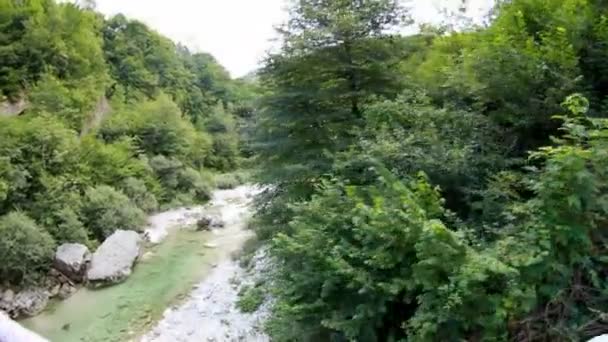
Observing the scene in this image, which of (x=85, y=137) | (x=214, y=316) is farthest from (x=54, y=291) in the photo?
(x=85, y=137)

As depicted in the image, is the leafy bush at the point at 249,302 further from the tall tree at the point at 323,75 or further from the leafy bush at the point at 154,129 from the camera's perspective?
the leafy bush at the point at 154,129

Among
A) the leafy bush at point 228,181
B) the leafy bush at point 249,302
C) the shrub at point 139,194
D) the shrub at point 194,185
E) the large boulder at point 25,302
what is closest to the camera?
the leafy bush at point 249,302

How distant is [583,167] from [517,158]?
1427 millimetres

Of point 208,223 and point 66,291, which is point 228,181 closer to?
point 208,223

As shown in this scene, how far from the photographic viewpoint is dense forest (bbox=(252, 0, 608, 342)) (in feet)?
→ 8.74

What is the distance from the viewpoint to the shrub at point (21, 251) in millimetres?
7516

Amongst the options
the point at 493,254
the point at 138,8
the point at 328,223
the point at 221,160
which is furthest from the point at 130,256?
the point at 138,8

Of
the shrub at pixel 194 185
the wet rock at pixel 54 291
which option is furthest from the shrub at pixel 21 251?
the shrub at pixel 194 185

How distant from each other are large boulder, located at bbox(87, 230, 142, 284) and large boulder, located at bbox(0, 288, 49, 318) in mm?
812

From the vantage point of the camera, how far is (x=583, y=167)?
2.57 m

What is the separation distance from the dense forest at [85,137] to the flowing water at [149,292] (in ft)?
3.30

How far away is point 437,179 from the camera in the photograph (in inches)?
159

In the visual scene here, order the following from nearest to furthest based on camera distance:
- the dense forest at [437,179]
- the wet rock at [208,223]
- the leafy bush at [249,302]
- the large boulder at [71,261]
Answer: the dense forest at [437,179], the leafy bush at [249,302], the large boulder at [71,261], the wet rock at [208,223]

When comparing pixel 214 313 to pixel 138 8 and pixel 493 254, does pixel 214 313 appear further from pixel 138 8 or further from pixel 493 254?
pixel 138 8
